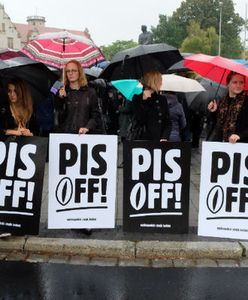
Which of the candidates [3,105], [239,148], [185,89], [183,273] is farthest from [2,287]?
[185,89]

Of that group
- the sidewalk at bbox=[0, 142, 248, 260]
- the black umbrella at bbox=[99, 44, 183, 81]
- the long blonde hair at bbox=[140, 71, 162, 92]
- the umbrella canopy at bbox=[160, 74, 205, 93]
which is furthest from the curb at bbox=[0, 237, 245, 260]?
the umbrella canopy at bbox=[160, 74, 205, 93]

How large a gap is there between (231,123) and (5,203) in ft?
8.41

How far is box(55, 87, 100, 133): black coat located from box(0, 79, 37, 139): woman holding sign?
339mm

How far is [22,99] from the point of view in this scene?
493 centimetres

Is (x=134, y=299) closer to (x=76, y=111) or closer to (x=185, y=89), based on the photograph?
(x=76, y=111)

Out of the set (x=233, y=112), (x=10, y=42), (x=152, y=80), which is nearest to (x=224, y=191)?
(x=233, y=112)

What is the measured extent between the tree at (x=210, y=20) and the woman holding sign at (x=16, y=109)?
80.0 meters

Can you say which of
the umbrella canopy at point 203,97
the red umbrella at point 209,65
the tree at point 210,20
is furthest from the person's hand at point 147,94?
the tree at point 210,20

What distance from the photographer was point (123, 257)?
4.58 meters

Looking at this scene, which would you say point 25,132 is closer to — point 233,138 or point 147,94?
point 147,94

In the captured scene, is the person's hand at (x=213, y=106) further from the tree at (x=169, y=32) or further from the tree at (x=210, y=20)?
the tree at (x=210, y=20)

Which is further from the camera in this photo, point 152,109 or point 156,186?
point 152,109

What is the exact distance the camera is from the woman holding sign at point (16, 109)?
4832 mm

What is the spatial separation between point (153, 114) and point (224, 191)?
3.76 ft
